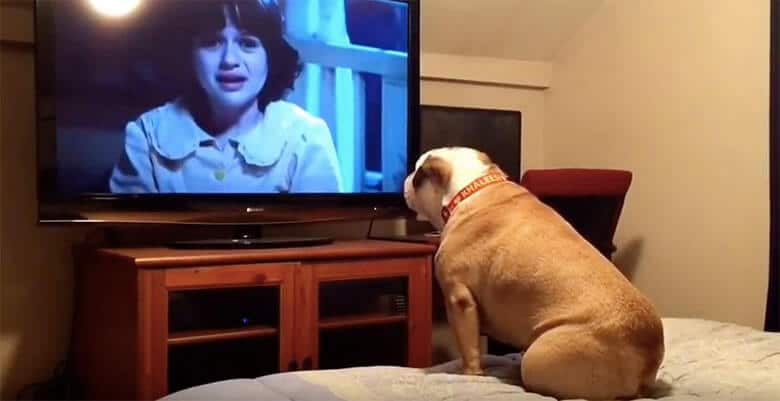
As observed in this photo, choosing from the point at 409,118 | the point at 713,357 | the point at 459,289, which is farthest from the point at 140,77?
the point at 713,357

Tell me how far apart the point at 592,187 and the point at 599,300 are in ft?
4.00

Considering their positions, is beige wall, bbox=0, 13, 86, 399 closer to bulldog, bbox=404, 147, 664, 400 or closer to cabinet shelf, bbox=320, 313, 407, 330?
cabinet shelf, bbox=320, 313, 407, 330

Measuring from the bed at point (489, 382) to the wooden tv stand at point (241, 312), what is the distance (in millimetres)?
545

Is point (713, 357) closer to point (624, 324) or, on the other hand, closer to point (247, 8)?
point (624, 324)

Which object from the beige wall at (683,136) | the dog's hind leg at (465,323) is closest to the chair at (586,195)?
the beige wall at (683,136)

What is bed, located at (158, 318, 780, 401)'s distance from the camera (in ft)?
5.26

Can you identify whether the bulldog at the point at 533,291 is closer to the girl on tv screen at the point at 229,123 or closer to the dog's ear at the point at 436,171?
the dog's ear at the point at 436,171

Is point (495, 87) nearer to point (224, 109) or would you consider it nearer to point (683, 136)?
point (683, 136)

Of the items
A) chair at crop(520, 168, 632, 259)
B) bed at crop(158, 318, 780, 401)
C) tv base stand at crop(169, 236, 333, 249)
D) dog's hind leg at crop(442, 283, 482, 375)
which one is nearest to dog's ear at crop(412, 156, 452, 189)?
dog's hind leg at crop(442, 283, 482, 375)

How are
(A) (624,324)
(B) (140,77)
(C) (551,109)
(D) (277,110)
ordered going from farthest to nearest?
(C) (551,109) → (D) (277,110) → (B) (140,77) → (A) (624,324)

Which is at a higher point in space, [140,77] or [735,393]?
[140,77]

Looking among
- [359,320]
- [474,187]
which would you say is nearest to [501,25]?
[359,320]

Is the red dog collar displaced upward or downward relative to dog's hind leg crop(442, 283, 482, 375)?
upward

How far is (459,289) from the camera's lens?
1.88 m
